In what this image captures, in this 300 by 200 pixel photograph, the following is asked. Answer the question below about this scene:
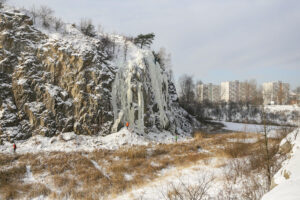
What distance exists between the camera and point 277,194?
7.18 feet

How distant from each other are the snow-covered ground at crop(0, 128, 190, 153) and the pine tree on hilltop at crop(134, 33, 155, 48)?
13205 mm

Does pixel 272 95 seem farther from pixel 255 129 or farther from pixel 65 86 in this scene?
pixel 255 129

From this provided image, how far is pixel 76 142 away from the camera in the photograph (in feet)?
41.4

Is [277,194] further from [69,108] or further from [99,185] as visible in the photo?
[69,108]

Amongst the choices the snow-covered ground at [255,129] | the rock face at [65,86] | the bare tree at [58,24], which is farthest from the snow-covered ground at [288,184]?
the bare tree at [58,24]

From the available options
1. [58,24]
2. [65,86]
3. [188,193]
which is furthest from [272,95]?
[58,24]

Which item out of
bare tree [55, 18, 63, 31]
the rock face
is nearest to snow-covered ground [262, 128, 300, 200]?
the rock face

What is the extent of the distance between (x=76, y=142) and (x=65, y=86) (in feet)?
16.8

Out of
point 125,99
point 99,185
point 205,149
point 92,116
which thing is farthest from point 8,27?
point 205,149

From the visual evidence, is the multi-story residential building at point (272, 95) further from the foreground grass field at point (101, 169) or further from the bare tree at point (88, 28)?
the bare tree at point (88, 28)

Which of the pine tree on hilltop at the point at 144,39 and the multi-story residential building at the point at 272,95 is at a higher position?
the pine tree on hilltop at the point at 144,39

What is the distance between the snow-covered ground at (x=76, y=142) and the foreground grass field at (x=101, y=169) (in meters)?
1.53

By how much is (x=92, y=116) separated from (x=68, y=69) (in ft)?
15.7

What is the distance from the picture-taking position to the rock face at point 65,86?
1320 cm
